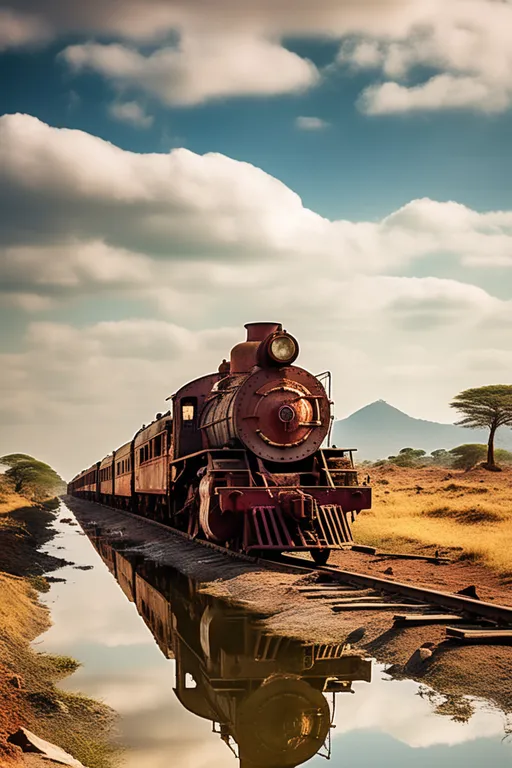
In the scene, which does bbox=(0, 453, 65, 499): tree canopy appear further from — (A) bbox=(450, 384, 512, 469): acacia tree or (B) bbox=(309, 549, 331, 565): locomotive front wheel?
(B) bbox=(309, 549, 331, 565): locomotive front wheel

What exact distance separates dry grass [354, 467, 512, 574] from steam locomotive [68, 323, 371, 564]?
300cm

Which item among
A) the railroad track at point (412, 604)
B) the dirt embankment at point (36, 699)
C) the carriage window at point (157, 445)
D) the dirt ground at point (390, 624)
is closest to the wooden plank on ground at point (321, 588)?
the railroad track at point (412, 604)

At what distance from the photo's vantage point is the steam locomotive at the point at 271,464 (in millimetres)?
14695

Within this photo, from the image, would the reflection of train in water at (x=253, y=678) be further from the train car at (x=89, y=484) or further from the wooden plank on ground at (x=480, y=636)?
the train car at (x=89, y=484)

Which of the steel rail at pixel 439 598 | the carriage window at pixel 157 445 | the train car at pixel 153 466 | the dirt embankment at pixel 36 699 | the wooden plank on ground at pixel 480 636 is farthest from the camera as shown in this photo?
A: the carriage window at pixel 157 445

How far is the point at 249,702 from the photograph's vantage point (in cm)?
681

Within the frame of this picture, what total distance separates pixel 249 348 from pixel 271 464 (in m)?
3.11

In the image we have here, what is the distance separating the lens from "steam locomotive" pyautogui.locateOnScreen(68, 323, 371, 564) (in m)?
14.7

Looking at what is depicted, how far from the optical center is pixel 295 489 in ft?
49.0

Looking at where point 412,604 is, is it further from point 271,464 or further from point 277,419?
point 271,464

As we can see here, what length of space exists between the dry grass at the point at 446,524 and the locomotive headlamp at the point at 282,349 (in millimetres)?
5335

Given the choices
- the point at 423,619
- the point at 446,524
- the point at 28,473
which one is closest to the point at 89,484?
the point at 28,473

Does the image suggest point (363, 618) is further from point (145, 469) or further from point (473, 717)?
point (145, 469)

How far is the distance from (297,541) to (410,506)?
16.7m
